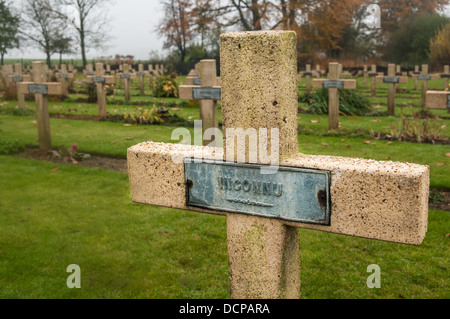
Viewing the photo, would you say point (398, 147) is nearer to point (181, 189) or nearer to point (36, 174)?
point (36, 174)

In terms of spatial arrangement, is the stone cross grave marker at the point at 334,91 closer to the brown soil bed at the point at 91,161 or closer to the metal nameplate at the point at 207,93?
the metal nameplate at the point at 207,93

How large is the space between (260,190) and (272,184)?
0.20 feet

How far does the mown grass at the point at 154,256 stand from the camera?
12.1 ft

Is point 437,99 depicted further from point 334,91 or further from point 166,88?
point 166,88

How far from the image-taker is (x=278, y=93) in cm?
184

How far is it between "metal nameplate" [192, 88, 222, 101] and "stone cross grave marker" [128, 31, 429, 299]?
4.71m

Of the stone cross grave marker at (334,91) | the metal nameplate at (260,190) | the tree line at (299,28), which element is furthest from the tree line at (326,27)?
the metal nameplate at (260,190)

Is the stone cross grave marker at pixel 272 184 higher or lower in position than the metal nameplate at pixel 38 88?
lower

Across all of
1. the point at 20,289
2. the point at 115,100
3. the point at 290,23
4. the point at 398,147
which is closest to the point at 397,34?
the point at 290,23

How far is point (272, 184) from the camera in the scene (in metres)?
1.93

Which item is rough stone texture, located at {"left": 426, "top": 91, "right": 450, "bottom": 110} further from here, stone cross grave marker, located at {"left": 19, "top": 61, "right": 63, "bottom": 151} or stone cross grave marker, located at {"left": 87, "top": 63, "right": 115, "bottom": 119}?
stone cross grave marker, located at {"left": 87, "top": 63, "right": 115, "bottom": 119}

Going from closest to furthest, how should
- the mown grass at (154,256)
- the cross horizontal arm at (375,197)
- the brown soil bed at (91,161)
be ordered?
the cross horizontal arm at (375,197), the mown grass at (154,256), the brown soil bed at (91,161)

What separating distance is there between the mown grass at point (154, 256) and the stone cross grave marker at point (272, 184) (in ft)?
5.29

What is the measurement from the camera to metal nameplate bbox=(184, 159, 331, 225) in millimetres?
1870
